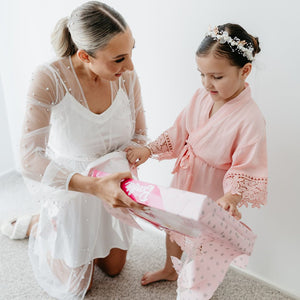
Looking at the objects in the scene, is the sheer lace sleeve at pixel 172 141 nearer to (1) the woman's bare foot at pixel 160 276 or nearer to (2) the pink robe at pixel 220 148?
(2) the pink robe at pixel 220 148

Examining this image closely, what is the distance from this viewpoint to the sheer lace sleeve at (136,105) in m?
1.29

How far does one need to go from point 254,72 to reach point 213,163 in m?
0.37

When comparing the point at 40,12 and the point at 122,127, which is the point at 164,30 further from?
the point at 40,12

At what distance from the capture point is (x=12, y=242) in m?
1.73

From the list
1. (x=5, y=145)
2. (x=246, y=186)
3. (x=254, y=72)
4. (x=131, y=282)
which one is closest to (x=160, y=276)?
(x=131, y=282)

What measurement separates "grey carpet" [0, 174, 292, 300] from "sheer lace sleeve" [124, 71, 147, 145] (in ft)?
2.10

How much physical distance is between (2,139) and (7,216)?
557mm

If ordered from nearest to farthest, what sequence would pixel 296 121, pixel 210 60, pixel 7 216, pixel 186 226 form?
pixel 186 226
pixel 210 60
pixel 296 121
pixel 7 216

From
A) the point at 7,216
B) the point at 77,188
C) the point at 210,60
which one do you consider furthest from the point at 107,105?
the point at 7,216

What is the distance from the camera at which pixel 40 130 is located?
113 centimetres

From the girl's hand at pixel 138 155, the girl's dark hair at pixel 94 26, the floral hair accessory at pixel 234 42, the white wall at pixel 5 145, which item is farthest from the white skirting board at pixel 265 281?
the white wall at pixel 5 145

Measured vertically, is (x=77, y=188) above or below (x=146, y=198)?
below

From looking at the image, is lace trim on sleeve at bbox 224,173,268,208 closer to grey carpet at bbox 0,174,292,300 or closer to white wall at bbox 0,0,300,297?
white wall at bbox 0,0,300,297

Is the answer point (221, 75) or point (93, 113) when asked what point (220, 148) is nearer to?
point (221, 75)
